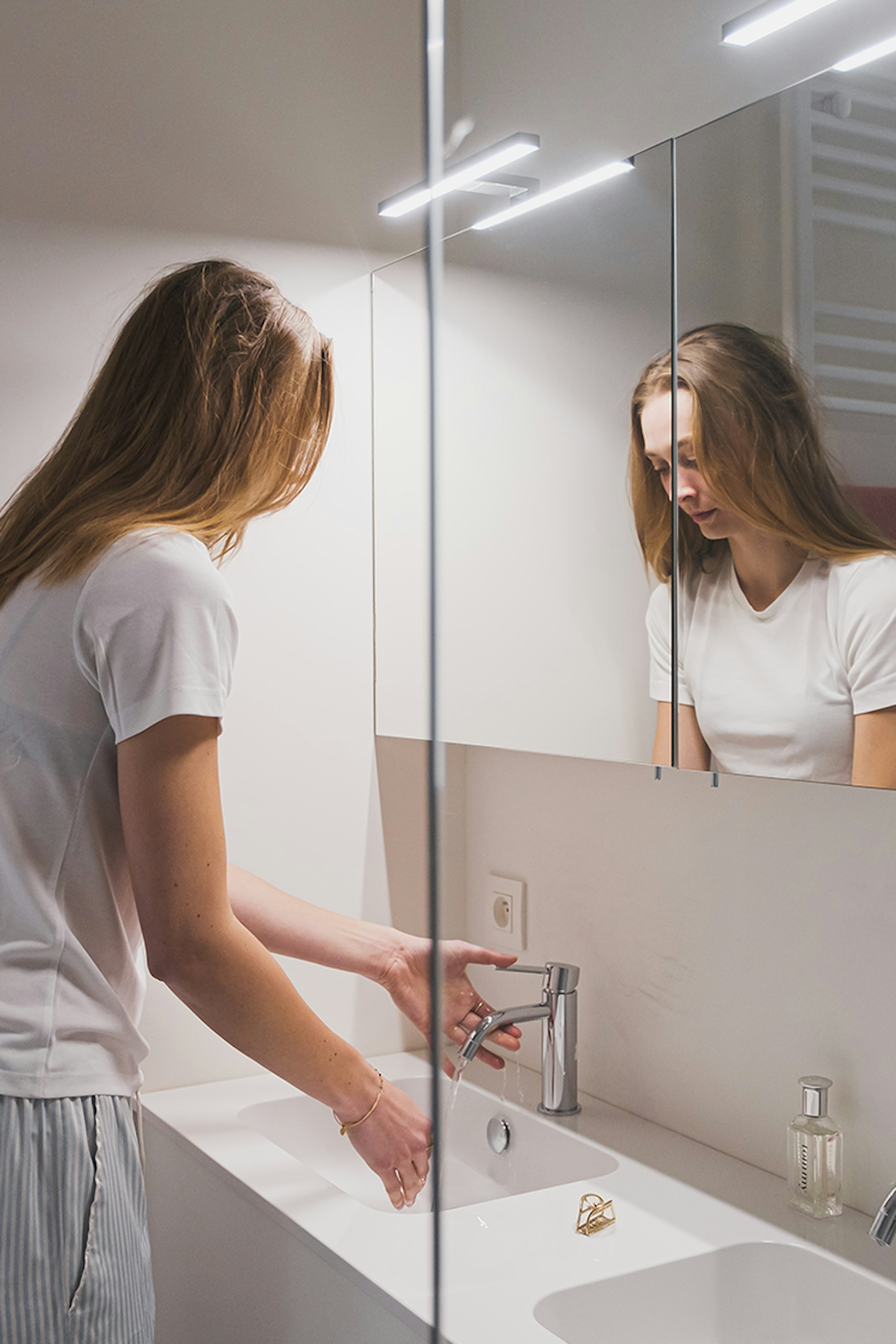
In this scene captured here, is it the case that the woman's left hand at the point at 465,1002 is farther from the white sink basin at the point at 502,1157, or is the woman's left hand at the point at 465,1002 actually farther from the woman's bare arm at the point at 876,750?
the woman's bare arm at the point at 876,750

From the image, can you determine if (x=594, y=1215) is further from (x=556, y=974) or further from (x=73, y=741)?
(x=73, y=741)

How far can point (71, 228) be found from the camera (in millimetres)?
570

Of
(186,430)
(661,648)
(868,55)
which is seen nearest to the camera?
(868,55)

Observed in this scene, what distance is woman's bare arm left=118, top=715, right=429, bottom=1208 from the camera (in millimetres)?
533

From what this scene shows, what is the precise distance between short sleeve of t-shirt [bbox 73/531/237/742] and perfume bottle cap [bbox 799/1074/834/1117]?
337 mm

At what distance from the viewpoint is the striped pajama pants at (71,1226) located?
0.54m

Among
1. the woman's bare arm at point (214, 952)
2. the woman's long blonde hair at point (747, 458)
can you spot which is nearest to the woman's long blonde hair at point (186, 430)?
the woman's bare arm at point (214, 952)

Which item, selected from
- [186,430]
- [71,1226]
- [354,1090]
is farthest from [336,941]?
[186,430]

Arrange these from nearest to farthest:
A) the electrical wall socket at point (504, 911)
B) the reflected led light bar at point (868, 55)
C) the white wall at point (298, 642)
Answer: the reflected led light bar at point (868, 55) < the electrical wall socket at point (504, 911) < the white wall at point (298, 642)

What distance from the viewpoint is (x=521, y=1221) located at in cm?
48

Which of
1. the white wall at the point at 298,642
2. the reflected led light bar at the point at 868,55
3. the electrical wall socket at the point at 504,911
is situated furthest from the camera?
the white wall at the point at 298,642

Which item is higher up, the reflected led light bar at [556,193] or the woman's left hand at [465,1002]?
the reflected led light bar at [556,193]

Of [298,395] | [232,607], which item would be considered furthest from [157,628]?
[298,395]

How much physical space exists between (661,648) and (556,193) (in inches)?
8.1
